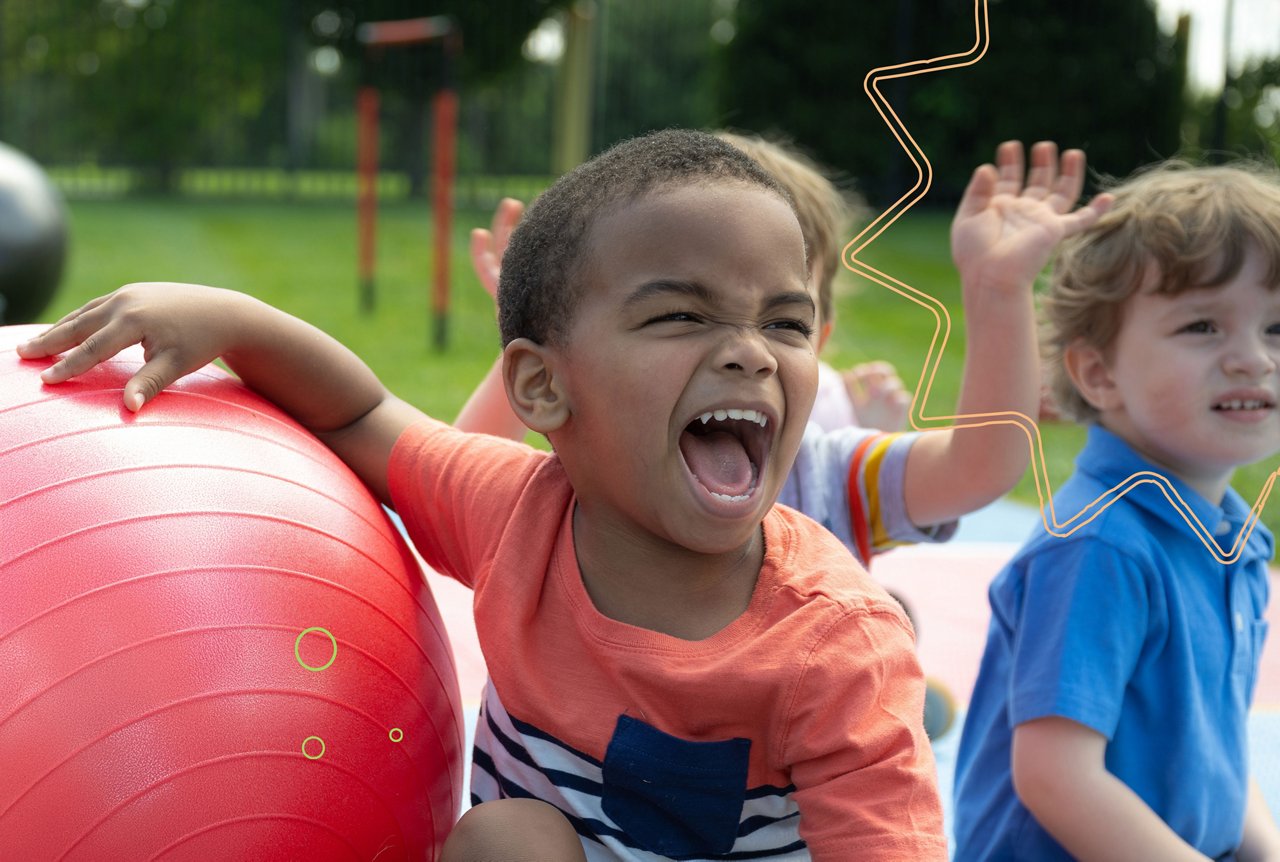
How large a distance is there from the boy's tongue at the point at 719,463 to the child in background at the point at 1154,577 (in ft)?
2.78

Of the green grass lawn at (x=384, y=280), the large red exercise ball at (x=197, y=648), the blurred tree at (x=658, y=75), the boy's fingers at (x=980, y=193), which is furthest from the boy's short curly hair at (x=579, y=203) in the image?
the blurred tree at (x=658, y=75)

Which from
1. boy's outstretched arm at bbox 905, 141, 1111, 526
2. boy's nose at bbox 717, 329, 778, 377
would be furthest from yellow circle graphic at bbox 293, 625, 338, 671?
boy's outstretched arm at bbox 905, 141, 1111, 526

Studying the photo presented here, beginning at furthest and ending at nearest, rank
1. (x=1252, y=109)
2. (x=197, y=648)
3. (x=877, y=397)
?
(x=1252, y=109), (x=877, y=397), (x=197, y=648)

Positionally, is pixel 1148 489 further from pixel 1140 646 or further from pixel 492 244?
pixel 492 244

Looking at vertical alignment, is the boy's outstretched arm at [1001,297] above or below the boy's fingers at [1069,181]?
below

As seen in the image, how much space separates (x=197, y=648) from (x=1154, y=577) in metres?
1.51

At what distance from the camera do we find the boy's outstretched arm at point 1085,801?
7.16 feet

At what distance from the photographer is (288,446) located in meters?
1.91

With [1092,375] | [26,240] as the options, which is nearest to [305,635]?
[1092,375]

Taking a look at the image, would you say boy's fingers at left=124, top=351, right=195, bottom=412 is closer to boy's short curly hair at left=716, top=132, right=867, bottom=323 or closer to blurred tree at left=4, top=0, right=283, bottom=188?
boy's short curly hair at left=716, top=132, right=867, bottom=323

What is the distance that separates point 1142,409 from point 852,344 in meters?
8.17

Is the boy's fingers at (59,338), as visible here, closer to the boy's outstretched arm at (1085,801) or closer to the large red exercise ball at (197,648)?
the large red exercise ball at (197,648)

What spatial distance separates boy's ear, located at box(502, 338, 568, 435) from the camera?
5.82 ft

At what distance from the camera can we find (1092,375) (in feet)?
8.31
